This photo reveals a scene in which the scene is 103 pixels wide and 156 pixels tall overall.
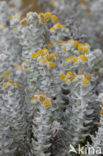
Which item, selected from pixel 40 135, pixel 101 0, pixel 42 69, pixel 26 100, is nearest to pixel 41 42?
pixel 42 69

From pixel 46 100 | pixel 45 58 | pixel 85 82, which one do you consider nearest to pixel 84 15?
pixel 45 58

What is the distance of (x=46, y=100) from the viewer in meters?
1.74

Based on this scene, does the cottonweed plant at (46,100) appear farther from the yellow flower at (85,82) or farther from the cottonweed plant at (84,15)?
the cottonweed plant at (84,15)

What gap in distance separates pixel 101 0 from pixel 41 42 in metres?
3.23

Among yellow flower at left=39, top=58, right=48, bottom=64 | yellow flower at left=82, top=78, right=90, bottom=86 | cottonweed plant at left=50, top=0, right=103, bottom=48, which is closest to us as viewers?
yellow flower at left=82, top=78, right=90, bottom=86

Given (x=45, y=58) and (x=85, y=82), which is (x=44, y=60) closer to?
(x=45, y=58)

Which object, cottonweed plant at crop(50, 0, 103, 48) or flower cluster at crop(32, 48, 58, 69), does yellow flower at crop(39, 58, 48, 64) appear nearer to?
flower cluster at crop(32, 48, 58, 69)

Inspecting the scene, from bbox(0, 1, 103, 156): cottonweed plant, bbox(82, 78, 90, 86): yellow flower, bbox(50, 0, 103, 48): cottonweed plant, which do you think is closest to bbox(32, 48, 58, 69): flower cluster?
bbox(0, 1, 103, 156): cottonweed plant

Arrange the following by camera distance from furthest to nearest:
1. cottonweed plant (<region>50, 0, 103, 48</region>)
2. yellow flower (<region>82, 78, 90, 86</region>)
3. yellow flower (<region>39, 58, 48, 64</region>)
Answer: cottonweed plant (<region>50, 0, 103, 48</region>)
yellow flower (<region>39, 58, 48, 64</region>)
yellow flower (<region>82, 78, 90, 86</region>)

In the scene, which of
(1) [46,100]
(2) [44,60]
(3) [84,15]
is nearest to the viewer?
(1) [46,100]

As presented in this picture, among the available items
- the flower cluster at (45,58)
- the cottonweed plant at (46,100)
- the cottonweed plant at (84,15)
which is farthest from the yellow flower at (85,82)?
the cottonweed plant at (84,15)

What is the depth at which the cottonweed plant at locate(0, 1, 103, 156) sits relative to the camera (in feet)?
6.09

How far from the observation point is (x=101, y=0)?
5059mm

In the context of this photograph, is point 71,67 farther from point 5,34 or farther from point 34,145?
point 5,34
